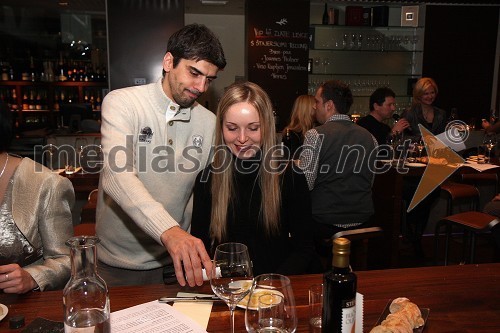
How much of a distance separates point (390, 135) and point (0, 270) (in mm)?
4002

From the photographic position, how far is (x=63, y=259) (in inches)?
68.7

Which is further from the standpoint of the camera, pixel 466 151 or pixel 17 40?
pixel 17 40

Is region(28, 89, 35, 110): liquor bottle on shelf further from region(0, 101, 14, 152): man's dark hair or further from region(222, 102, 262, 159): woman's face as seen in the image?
region(222, 102, 262, 159): woman's face

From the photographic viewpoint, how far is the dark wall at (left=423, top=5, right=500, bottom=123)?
23.4 ft

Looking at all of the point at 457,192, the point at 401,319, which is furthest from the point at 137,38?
the point at 401,319

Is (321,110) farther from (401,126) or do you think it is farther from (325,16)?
(325,16)

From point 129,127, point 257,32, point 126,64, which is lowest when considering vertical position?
point 129,127

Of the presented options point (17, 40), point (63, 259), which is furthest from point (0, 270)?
point (17, 40)

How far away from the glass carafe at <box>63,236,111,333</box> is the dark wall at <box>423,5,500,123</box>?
7.03 meters

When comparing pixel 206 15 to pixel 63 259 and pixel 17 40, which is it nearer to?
pixel 17 40

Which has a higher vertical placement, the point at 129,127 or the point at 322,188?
the point at 129,127

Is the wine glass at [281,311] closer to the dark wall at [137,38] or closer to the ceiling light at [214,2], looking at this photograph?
the dark wall at [137,38]

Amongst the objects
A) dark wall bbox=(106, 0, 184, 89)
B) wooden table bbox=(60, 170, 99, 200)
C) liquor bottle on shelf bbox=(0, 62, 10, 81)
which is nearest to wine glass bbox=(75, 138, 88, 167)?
wooden table bbox=(60, 170, 99, 200)

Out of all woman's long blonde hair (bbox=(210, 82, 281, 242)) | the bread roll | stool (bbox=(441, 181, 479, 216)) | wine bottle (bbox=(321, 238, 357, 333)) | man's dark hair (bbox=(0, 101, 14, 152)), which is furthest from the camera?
stool (bbox=(441, 181, 479, 216))
